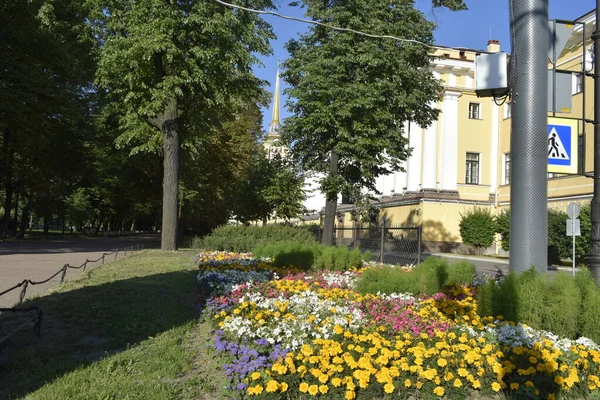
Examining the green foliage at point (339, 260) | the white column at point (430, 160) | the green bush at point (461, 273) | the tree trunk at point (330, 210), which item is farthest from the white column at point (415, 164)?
the green bush at point (461, 273)

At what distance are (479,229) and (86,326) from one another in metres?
31.6

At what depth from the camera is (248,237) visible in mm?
19781

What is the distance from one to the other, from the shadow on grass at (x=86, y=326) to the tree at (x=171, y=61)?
11096 mm

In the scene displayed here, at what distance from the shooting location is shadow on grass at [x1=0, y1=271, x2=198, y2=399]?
4809 millimetres

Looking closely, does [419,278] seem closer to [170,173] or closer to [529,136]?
[529,136]

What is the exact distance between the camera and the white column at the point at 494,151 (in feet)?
130

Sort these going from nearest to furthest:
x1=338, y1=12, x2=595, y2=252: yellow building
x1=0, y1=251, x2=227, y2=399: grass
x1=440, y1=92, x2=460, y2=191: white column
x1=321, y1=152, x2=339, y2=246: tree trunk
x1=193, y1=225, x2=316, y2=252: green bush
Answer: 1. x1=0, y1=251, x2=227, y2=399: grass
2. x1=193, y1=225, x2=316, y2=252: green bush
3. x1=321, y1=152, x2=339, y2=246: tree trunk
4. x1=338, y1=12, x2=595, y2=252: yellow building
5. x1=440, y1=92, x2=460, y2=191: white column

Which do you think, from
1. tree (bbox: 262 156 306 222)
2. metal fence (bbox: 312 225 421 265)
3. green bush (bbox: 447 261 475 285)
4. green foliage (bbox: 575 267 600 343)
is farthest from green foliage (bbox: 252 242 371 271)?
tree (bbox: 262 156 306 222)

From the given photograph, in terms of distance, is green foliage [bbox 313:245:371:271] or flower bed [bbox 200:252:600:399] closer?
flower bed [bbox 200:252:600:399]

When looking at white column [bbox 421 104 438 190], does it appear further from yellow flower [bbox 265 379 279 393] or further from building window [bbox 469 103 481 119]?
yellow flower [bbox 265 379 279 393]

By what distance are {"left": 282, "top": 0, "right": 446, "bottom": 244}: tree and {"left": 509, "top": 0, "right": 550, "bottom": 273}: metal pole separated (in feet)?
37.8

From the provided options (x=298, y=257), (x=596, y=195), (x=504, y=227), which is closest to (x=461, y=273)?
(x=596, y=195)

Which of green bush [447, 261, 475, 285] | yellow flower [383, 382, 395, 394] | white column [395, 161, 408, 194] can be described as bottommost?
yellow flower [383, 382, 395, 394]

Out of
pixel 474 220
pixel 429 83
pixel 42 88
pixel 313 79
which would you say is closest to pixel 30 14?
pixel 42 88
